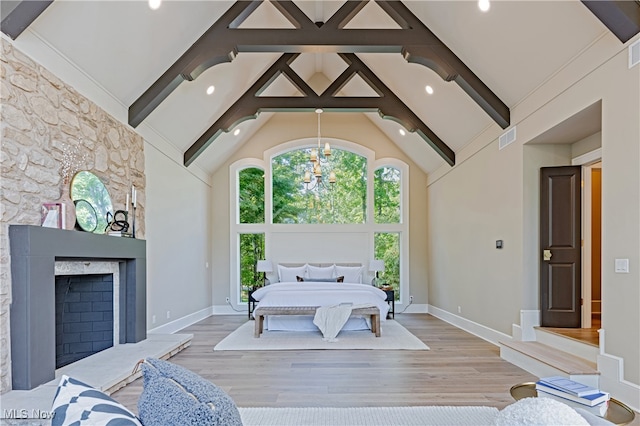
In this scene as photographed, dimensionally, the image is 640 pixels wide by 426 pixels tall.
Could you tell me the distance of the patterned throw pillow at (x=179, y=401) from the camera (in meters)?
1.05

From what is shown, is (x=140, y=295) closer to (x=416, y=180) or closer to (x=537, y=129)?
(x=537, y=129)

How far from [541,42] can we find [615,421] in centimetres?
345

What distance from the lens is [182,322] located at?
22.2 ft

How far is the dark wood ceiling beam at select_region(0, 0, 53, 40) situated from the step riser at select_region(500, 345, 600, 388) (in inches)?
199

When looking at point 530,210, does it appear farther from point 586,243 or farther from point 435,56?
point 435,56

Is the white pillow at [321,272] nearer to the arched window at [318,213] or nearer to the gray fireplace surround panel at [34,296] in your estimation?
the arched window at [318,213]

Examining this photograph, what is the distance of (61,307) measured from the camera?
4.05 m

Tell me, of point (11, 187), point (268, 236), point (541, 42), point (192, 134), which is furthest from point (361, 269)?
point (11, 187)

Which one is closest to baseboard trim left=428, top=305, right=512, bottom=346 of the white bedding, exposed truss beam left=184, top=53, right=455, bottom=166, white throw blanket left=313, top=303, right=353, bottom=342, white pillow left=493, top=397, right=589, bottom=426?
the white bedding

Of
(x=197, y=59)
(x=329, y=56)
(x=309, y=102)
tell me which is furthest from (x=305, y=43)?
(x=329, y=56)

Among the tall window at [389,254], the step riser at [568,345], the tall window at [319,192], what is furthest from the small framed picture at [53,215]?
the tall window at [389,254]

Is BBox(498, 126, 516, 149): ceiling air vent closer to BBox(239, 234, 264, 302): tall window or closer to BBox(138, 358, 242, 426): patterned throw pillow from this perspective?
BBox(138, 358, 242, 426): patterned throw pillow

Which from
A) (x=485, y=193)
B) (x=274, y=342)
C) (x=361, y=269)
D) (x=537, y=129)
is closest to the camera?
(x=537, y=129)

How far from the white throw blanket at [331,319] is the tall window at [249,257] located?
3356 millimetres
